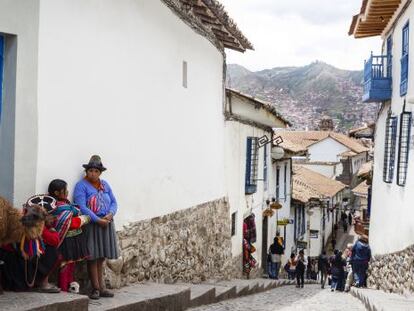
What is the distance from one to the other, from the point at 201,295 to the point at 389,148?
7.71m

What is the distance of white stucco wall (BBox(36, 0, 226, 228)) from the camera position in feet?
21.5

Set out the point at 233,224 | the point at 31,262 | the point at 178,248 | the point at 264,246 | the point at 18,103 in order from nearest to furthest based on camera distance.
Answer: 1. the point at 31,262
2. the point at 18,103
3. the point at 178,248
4. the point at 233,224
5. the point at 264,246

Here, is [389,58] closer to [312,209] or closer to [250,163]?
[250,163]

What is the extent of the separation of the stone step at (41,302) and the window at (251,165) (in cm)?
1104

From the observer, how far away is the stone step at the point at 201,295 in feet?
28.5

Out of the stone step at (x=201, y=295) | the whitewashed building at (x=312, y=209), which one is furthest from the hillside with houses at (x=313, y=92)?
the stone step at (x=201, y=295)

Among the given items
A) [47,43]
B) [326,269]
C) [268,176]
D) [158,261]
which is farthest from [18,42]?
[326,269]

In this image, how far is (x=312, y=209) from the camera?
114 feet

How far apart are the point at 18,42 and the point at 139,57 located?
2661 mm

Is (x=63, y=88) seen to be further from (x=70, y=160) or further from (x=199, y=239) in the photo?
(x=199, y=239)

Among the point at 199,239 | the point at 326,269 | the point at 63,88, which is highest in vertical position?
the point at 63,88

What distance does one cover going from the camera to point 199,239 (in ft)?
38.4

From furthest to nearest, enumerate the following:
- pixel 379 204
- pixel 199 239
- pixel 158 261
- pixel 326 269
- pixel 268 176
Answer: pixel 326 269 → pixel 268 176 → pixel 379 204 → pixel 199 239 → pixel 158 261

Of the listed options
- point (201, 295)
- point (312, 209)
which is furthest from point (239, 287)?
point (312, 209)
